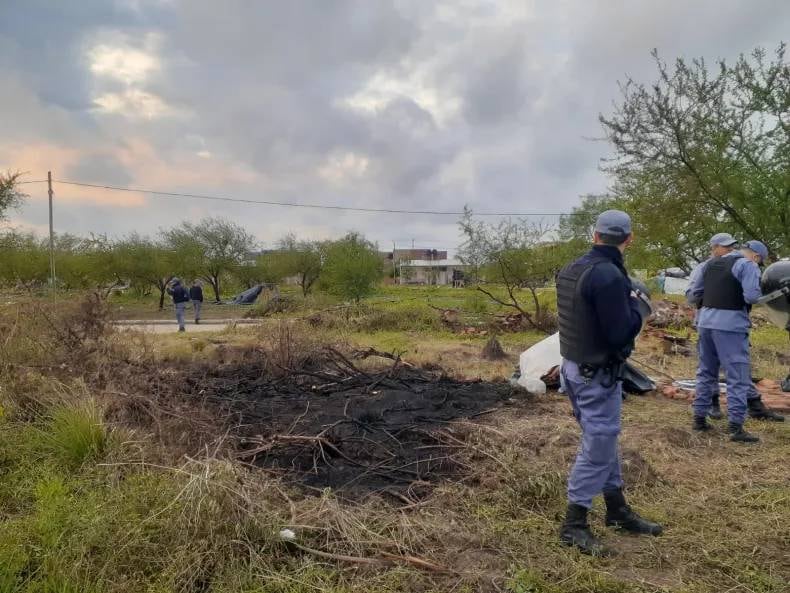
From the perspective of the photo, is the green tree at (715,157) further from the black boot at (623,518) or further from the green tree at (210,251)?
the green tree at (210,251)

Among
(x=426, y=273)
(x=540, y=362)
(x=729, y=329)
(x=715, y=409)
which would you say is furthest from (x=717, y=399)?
(x=426, y=273)

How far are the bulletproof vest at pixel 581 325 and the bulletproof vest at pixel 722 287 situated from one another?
9.23ft

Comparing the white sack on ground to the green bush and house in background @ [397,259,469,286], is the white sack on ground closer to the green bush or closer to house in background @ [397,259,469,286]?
the green bush

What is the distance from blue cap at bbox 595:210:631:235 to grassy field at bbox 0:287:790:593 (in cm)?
172

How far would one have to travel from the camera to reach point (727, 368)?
542 cm

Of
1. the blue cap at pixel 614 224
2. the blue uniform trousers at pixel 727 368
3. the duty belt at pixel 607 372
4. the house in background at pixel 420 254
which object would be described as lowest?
the blue uniform trousers at pixel 727 368

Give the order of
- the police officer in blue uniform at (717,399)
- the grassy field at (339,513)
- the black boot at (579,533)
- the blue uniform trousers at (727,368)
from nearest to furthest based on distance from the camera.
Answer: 1. the grassy field at (339,513)
2. the black boot at (579,533)
3. the blue uniform trousers at (727,368)
4. the police officer in blue uniform at (717,399)

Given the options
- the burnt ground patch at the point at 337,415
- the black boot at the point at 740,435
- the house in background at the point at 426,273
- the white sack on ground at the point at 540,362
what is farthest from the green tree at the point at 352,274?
the house in background at the point at 426,273

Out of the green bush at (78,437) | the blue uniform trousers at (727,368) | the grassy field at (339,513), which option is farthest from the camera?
the blue uniform trousers at (727,368)

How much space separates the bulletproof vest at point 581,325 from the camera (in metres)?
3.29

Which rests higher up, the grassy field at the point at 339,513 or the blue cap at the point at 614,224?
the blue cap at the point at 614,224

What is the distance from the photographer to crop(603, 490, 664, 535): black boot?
341 cm

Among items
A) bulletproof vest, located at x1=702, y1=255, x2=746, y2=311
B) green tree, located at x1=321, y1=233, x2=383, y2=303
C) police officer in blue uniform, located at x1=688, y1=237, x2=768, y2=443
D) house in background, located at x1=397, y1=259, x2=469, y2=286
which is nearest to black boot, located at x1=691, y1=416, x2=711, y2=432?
police officer in blue uniform, located at x1=688, y1=237, x2=768, y2=443

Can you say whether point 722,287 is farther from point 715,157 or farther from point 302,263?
point 302,263
